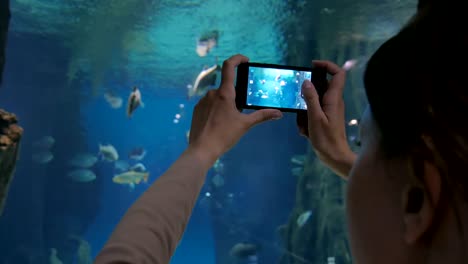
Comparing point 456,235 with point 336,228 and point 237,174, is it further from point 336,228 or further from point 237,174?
point 237,174

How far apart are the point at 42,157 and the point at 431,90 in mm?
12454

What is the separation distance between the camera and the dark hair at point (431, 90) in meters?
0.52

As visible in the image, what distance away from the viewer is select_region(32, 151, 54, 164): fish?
37.3 feet

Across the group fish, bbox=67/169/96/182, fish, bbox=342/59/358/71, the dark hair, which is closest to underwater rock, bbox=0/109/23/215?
the dark hair

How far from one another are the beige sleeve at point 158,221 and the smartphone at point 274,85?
19.7 inches

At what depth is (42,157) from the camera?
11.5m

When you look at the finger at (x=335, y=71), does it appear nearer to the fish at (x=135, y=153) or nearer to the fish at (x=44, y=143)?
the fish at (x=135, y=153)

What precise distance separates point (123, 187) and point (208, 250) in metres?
6.45

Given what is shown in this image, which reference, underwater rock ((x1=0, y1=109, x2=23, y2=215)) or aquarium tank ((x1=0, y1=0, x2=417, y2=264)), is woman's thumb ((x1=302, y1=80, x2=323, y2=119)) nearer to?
underwater rock ((x1=0, y1=109, x2=23, y2=215))

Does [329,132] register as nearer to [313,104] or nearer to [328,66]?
[313,104]

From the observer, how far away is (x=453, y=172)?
0.52 metres

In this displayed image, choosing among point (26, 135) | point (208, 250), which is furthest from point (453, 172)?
point (208, 250)

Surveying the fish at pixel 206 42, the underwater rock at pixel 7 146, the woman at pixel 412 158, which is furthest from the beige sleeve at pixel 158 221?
the fish at pixel 206 42

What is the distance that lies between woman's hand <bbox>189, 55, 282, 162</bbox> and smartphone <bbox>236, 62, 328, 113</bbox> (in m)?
0.21
